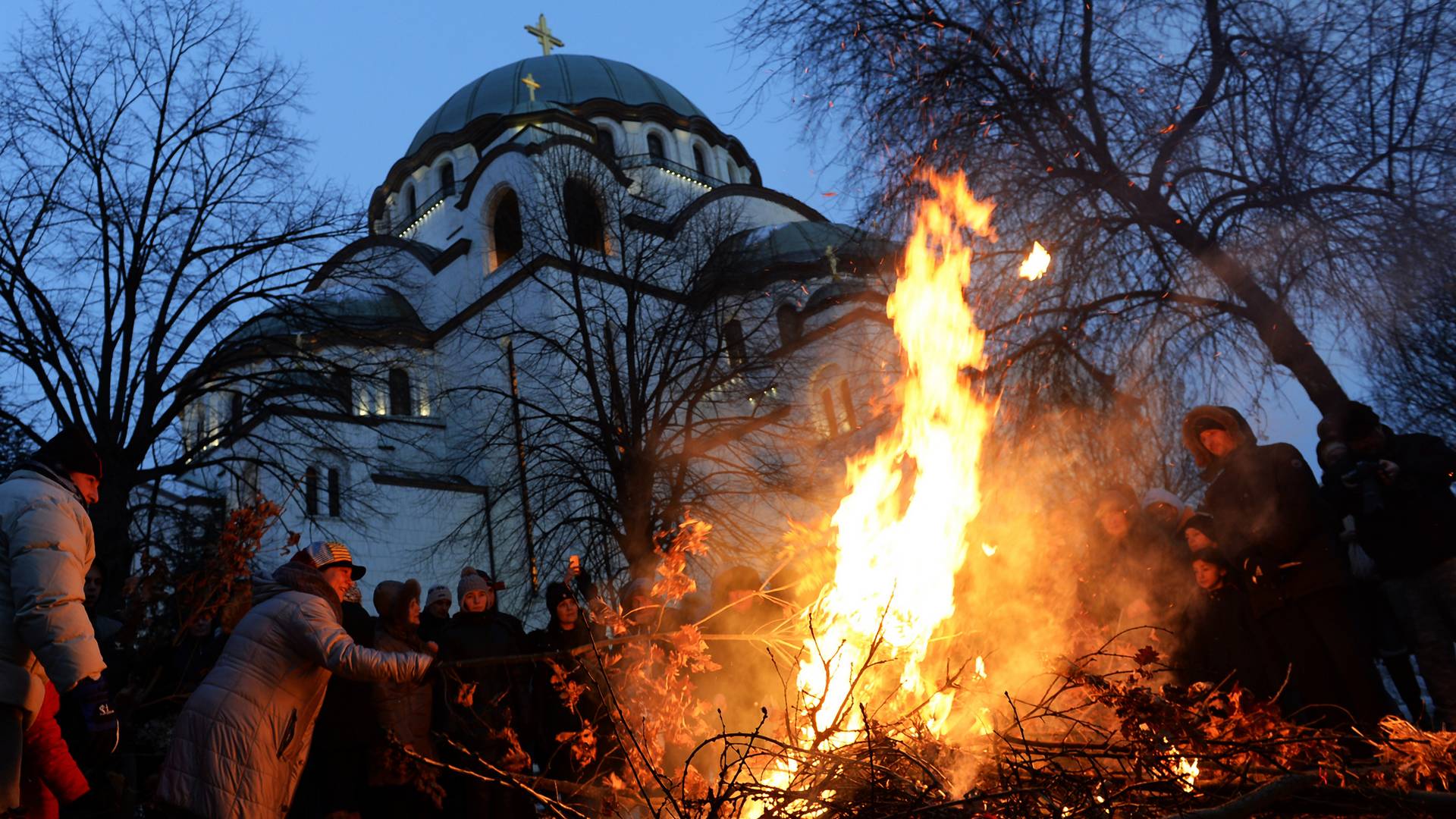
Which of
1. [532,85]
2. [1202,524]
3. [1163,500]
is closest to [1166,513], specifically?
[1163,500]

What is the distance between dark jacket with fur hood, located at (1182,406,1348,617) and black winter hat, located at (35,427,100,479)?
19.1 feet

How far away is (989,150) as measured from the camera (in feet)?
31.4

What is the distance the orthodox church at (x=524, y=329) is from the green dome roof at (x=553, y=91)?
13 cm

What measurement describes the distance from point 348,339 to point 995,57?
9.16 metres

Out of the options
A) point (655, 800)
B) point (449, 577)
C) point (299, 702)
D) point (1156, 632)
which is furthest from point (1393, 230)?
point (449, 577)

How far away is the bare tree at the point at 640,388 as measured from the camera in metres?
15.9

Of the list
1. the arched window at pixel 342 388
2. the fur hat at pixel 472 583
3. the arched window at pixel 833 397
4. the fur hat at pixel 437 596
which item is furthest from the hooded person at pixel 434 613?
the arched window at pixel 833 397

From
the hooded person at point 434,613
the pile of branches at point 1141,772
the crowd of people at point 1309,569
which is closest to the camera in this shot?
the pile of branches at point 1141,772

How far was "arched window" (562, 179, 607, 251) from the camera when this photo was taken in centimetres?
1847

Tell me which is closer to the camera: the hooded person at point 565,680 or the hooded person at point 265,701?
the hooded person at point 265,701

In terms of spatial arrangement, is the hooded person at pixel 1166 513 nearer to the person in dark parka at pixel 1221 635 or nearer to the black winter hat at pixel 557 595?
the person in dark parka at pixel 1221 635

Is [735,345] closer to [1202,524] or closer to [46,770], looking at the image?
[1202,524]

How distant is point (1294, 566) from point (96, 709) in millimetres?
5854

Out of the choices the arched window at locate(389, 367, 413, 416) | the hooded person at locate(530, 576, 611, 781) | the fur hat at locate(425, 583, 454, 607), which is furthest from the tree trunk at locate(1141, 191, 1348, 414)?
the arched window at locate(389, 367, 413, 416)
